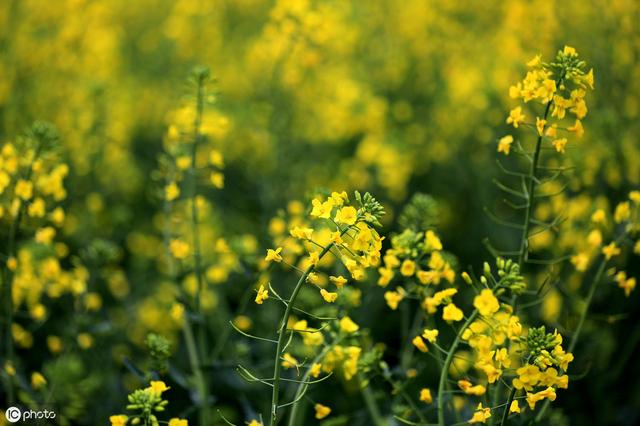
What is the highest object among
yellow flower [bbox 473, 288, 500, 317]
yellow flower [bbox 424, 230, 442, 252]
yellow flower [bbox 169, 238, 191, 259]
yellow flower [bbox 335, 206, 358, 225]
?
yellow flower [bbox 335, 206, 358, 225]

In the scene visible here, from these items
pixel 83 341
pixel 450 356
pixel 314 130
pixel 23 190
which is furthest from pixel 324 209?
pixel 314 130

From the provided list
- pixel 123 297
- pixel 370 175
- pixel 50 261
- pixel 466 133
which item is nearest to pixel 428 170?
pixel 466 133

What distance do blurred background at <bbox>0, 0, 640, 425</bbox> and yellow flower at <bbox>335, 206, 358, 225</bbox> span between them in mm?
1229

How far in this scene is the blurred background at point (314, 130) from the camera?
3857 millimetres

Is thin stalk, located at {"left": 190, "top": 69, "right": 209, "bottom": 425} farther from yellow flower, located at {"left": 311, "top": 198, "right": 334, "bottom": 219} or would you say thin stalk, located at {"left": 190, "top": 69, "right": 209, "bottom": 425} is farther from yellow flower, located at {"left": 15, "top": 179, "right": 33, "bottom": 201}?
yellow flower, located at {"left": 311, "top": 198, "right": 334, "bottom": 219}

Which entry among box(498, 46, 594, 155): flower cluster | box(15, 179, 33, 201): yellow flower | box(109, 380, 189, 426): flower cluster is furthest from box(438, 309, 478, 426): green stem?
box(15, 179, 33, 201): yellow flower

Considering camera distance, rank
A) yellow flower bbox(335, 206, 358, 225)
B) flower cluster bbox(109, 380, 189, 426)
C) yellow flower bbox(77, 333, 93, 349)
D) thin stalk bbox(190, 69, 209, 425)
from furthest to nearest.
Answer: yellow flower bbox(77, 333, 93, 349)
thin stalk bbox(190, 69, 209, 425)
flower cluster bbox(109, 380, 189, 426)
yellow flower bbox(335, 206, 358, 225)

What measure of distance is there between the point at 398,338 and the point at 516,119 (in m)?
2.51

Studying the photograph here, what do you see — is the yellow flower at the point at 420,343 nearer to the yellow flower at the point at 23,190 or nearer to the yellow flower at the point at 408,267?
the yellow flower at the point at 408,267

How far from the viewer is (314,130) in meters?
5.70

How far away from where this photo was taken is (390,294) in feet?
7.84

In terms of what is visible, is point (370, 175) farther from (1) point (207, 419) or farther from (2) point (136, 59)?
(2) point (136, 59)

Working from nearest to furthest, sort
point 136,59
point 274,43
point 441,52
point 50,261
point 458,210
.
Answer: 1. point 50,261
2. point 274,43
3. point 458,210
4. point 441,52
5. point 136,59

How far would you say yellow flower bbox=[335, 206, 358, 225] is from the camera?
1.92 metres
